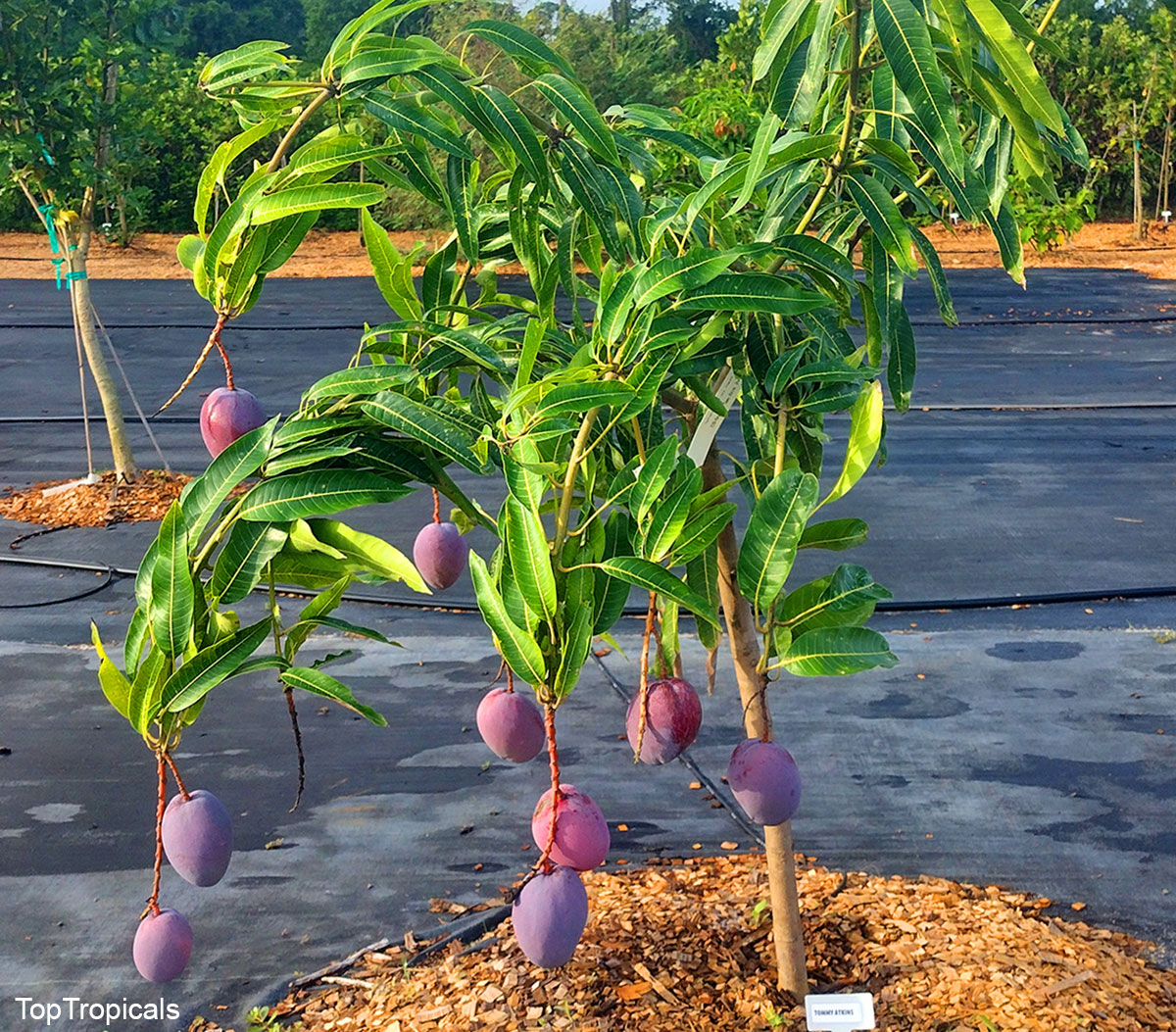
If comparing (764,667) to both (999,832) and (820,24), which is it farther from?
(999,832)

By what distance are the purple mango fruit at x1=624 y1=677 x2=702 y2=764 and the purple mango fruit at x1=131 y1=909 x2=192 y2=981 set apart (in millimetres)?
530

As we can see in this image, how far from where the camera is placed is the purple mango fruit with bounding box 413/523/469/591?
158cm

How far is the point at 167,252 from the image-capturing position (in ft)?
51.7

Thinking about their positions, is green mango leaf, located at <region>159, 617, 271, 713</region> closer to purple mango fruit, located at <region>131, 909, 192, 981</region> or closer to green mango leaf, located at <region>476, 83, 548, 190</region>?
purple mango fruit, located at <region>131, 909, 192, 981</region>

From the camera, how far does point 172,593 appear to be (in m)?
1.27

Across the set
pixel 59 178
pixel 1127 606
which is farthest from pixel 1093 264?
pixel 59 178

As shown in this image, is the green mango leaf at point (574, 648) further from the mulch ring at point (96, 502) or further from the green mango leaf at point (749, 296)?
the mulch ring at point (96, 502)

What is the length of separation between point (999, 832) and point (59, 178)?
16.3 ft

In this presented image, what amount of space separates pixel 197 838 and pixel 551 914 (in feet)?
1.20

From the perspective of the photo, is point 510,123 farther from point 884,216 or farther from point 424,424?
Result: point 884,216

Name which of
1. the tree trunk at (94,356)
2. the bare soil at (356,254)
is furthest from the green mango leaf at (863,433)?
the bare soil at (356,254)

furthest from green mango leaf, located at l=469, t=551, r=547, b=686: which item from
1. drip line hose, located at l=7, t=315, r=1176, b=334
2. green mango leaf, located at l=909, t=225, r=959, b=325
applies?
drip line hose, located at l=7, t=315, r=1176, b=334

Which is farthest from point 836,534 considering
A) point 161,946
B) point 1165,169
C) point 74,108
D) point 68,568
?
point 1165,169

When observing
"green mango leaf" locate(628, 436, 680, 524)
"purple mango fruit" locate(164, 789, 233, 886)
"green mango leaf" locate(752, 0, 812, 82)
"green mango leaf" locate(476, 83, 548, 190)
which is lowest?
"purple mango fruit" locate(164, 789, 233, 886)
